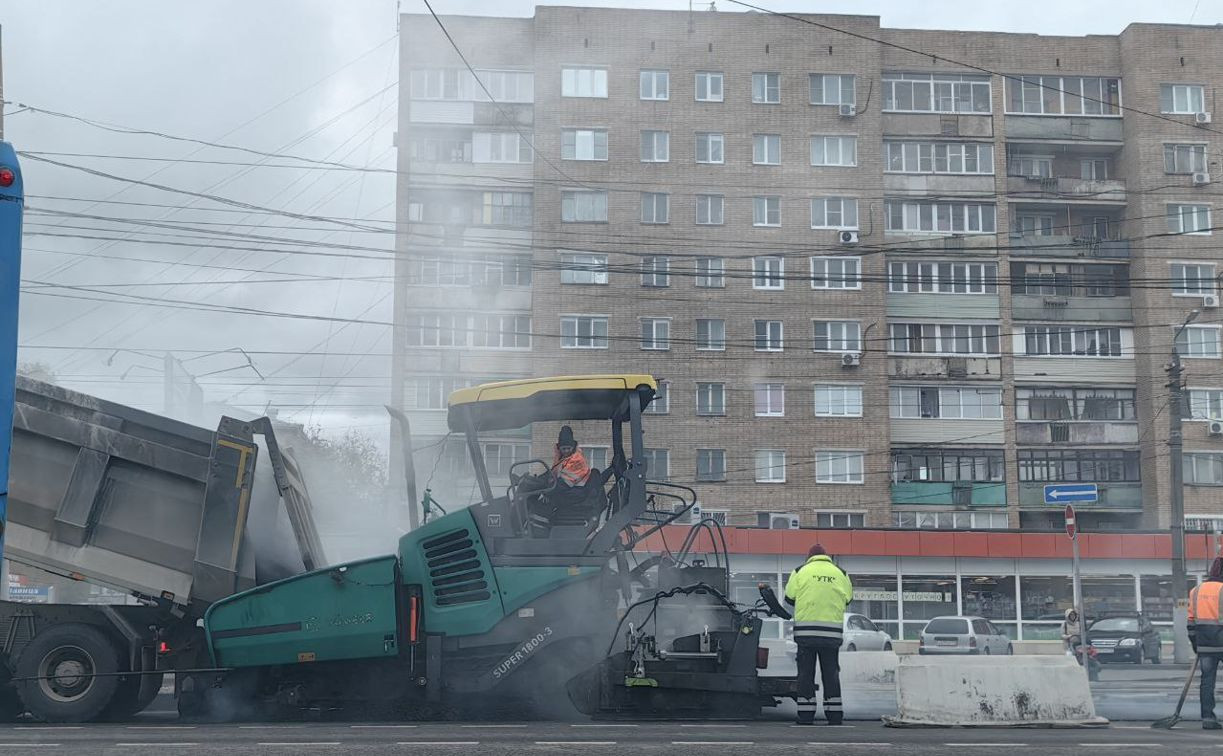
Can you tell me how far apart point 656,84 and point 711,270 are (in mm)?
8155

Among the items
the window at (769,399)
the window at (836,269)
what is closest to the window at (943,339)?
the window at (836,269)

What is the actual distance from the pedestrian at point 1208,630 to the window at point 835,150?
32580 mm

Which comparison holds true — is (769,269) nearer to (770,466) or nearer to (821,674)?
(770,466)

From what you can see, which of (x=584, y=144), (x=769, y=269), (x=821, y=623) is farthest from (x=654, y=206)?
(x=821, y=623)

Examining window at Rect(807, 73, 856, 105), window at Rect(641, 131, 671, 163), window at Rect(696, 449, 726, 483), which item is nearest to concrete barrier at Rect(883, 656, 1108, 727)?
window at Rect(696, 449, 726, 483)

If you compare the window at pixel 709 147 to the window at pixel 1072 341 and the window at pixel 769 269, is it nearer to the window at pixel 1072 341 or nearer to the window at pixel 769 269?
the window at pixel 769 269

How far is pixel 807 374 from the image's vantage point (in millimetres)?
40969

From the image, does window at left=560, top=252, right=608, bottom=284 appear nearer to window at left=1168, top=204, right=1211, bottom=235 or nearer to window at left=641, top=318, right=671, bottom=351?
window at left=641, top=318, right=671, bottom=351

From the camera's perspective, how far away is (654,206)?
41344mm

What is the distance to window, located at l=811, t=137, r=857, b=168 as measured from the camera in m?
42.6

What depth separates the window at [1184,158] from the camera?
44.9 meters

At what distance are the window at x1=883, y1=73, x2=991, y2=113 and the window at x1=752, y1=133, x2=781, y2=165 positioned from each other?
4865mm

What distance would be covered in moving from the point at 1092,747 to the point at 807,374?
32506 millimetres

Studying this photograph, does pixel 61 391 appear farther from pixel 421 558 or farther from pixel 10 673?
pixel 421 558
